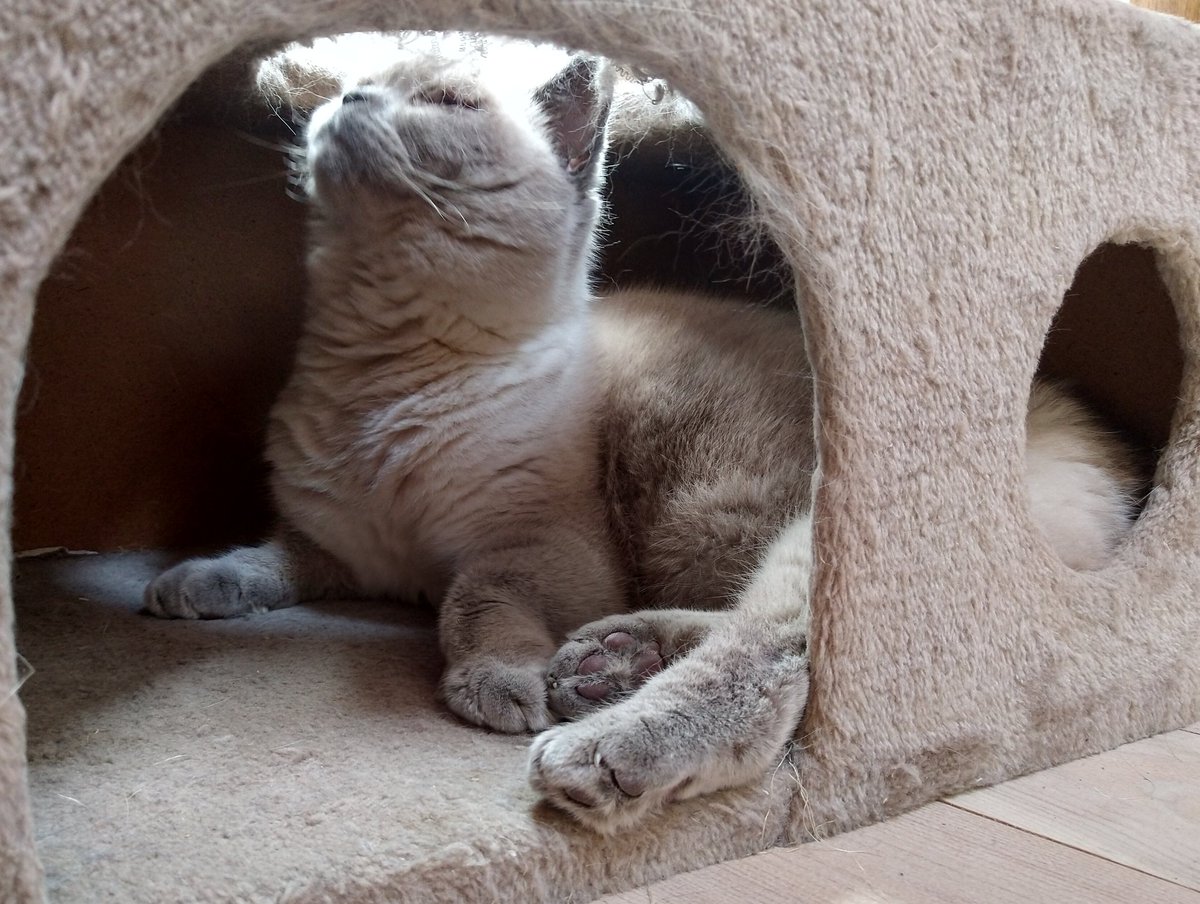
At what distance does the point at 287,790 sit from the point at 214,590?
624 millimetres

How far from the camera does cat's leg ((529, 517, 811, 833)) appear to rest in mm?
864

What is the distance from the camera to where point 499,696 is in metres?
1.08

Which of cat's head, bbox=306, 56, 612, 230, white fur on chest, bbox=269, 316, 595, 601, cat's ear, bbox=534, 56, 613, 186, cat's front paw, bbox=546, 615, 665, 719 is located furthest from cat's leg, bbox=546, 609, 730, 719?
cat's ear, bbox=534, 56, 613, 186

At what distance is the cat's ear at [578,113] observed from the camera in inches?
57.9

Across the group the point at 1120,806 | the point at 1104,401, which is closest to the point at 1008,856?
the point at 1120,806

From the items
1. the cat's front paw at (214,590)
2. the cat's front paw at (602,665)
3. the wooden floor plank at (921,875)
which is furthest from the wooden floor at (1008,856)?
the cat's front paw at (214,590)

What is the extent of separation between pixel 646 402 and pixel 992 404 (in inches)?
22.1

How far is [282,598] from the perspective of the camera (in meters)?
1.52

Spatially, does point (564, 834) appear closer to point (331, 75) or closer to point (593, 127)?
point (593, 127)

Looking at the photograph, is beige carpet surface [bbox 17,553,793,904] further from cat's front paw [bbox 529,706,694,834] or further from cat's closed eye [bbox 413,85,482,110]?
cat's closed eye [bbox 413,85,482,110]

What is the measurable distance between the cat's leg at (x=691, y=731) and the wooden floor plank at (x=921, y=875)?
0.09 m

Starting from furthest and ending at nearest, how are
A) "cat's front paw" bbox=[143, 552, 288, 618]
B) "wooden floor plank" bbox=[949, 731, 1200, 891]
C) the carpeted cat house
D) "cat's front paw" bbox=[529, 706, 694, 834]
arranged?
"cat's front paw" bbox=[143, 552, 288, 618]
"wooden floor plank" bbox=[949, 731, 1200, 891]
"cat's front paw" bbox=[529, 706, 694, 834]
the carpeted cat house

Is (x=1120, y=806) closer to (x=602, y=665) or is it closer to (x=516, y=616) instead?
(x=602, y=665)

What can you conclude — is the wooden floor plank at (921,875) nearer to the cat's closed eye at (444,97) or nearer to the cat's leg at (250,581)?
the cat's leg at (250,581)
